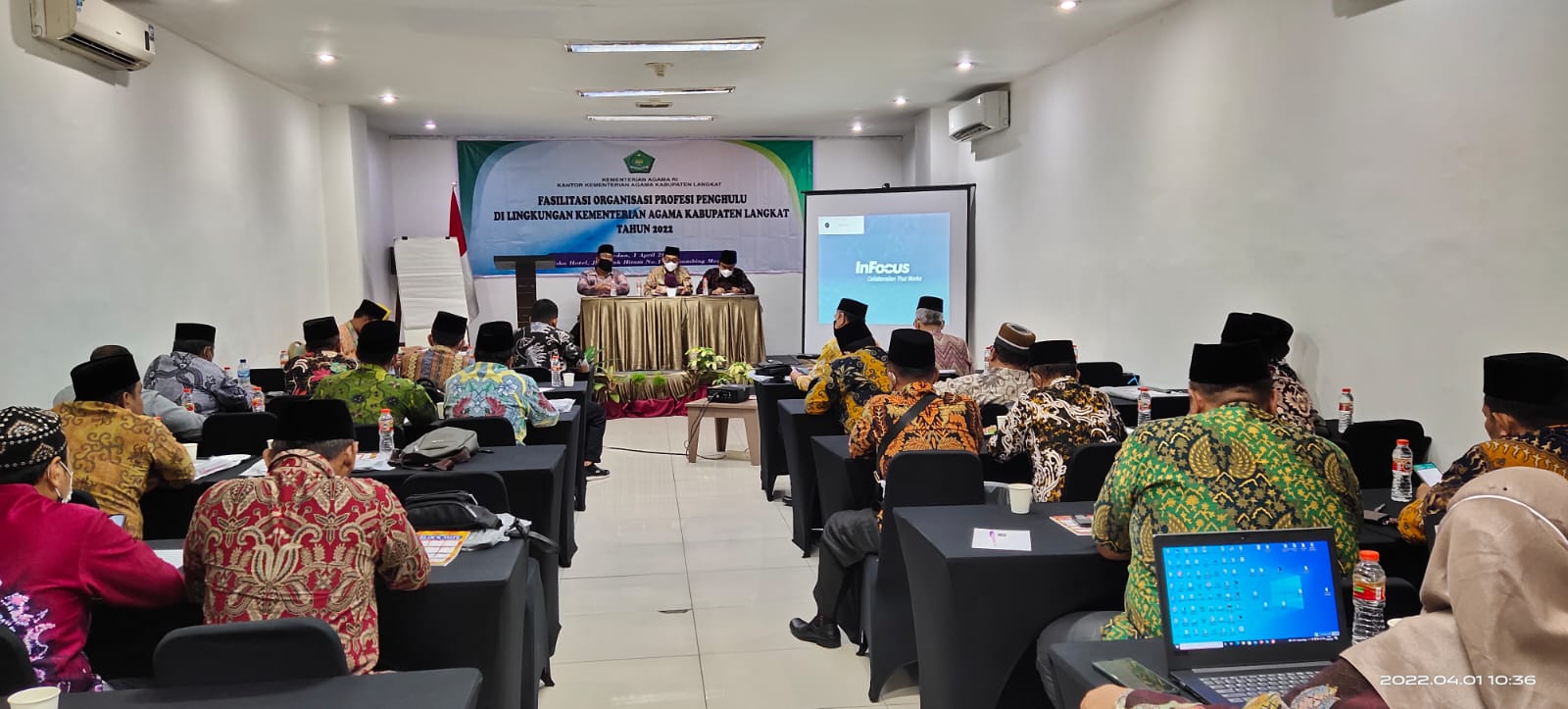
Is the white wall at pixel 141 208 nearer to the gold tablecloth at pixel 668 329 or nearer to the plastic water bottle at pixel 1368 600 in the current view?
the gold tablecloth at pixel 668 329

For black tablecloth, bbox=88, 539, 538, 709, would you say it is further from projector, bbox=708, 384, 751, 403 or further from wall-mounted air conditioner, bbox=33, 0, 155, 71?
projector, bbox=708, 384, 751, 403

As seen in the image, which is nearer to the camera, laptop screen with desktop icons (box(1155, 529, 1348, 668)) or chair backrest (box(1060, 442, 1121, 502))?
laptop screen with desktop icons (box(1155, 529, 1348, 668))

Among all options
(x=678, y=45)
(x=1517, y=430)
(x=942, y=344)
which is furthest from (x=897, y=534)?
(x=678, y=45)

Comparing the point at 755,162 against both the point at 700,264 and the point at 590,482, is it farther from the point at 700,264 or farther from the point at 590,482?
the point at 590,482

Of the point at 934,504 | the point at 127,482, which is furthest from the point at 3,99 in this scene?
the point at 934,504

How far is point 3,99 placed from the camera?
464cm

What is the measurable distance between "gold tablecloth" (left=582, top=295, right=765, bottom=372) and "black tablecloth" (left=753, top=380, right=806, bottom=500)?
12.9ft

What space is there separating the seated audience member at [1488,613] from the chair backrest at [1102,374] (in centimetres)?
496

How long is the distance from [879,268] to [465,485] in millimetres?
6990

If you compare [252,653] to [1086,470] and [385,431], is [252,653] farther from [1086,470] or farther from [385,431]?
[1086,470]

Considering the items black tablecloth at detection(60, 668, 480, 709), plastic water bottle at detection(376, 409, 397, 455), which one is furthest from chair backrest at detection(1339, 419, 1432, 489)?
plastic water bottle at detection(376, 409, 397, 455)

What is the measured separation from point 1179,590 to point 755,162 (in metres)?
10.3

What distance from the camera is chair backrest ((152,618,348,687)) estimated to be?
1785mm

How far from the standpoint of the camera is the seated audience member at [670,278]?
34.1 ft
